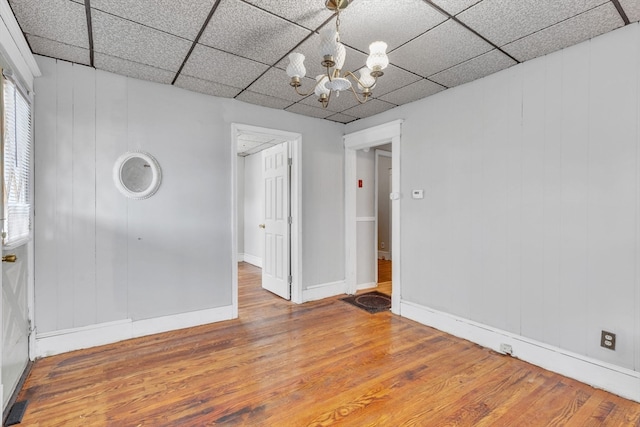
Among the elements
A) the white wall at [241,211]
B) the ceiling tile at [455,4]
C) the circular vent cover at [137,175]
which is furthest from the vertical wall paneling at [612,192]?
the white wall at [241,211]

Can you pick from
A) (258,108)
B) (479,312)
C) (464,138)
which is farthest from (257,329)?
(464,138)

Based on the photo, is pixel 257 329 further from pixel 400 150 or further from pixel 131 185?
pixel 400 150

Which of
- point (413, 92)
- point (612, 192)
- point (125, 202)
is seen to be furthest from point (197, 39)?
point (612, 192)

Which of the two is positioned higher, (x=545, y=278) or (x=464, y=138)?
(x=464, y=138)

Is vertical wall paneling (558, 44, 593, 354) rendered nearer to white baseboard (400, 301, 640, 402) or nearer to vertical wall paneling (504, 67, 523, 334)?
white baseboard (400, 301, 640, 402)

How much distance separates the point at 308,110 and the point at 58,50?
232cm

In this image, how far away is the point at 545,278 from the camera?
245 cm

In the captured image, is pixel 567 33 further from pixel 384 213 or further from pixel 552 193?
pixel 384 213

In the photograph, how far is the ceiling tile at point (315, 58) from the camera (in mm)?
2268

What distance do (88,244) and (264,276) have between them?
2406 mm

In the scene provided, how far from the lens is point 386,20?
1.99 meters

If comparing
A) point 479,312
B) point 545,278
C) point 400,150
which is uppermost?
point 400,150

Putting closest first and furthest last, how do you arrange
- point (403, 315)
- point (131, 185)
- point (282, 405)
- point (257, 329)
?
1. point (282, 405)
2. point (131, 185)
3. point (257, 329)
4. point (403, 315)

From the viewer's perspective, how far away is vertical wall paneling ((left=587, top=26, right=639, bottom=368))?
6.72 ft
